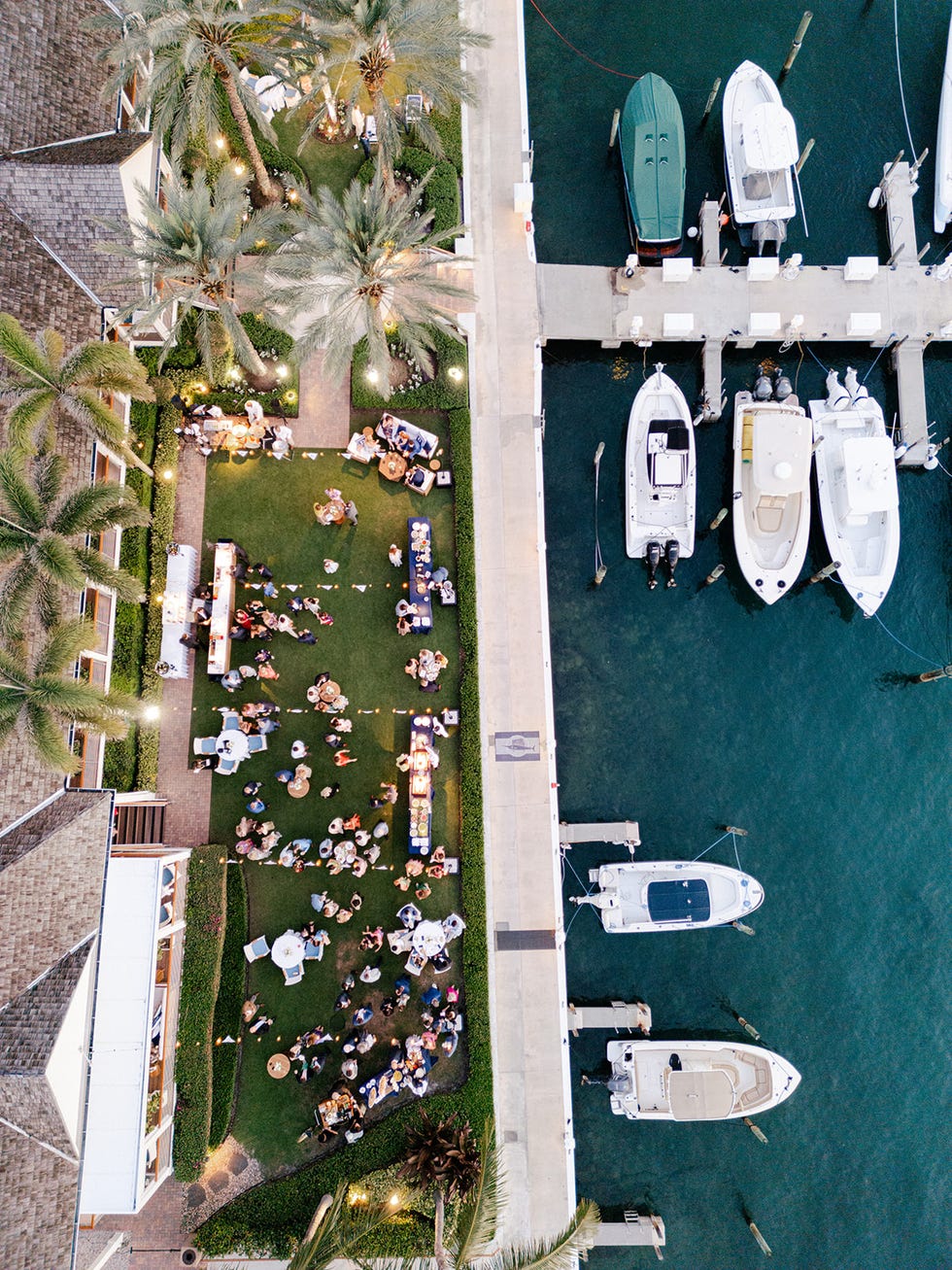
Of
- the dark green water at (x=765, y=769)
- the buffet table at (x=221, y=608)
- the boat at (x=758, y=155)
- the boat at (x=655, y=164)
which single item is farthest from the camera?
the boat at (x=655, y=164)

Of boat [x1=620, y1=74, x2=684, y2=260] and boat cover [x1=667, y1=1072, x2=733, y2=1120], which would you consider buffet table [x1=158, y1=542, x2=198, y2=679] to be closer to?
boat [x1=620, y1=74, x2=684, y2=260]

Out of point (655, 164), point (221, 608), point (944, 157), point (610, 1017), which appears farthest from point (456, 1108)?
point (944, 157)

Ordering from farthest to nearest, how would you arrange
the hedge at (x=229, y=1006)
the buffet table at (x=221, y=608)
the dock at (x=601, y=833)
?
the dock at (x=601, y=833) → the buffet table at (x=221, y=608) → the hedge at (x=229, y=1006)

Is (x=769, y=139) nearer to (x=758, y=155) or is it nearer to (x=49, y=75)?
(x=758, y=155)

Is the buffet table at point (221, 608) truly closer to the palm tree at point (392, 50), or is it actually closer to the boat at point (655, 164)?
the palm tree at point (392, 50)

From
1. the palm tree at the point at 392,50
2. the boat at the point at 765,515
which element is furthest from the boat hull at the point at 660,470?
the palm tree at the point at 392,50
